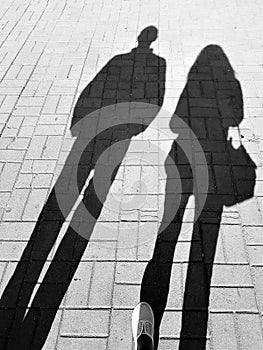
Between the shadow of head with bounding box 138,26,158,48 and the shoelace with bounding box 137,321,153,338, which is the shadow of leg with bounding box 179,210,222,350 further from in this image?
the shadow of head with bounding box 138,26,158,48

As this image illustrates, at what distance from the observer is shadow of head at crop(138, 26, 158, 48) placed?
6027 mm

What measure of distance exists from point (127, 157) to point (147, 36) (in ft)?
10.4

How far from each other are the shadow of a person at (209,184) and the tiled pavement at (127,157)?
0.07m

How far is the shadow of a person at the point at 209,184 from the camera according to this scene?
8.91 ft

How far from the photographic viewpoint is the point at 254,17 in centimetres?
671

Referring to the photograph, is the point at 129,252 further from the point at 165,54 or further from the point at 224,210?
the point at 165,54

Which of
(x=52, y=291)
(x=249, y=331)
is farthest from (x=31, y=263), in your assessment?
(x=249, y=331)

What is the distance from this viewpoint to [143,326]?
2473mm

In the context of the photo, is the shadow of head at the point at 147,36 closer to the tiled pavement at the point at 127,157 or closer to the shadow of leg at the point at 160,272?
the tiled pavement at the point at 127,157

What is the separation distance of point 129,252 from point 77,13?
576 centimetres

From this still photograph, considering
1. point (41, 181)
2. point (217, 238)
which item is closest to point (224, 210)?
point (217, 238)

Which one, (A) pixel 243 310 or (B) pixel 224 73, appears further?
(B) pixel 224 73

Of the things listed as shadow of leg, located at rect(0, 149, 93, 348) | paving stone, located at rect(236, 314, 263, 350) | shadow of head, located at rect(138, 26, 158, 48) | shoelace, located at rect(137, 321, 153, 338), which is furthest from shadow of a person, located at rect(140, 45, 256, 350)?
shadow of head, located at rect(138, 26, 158, 48)

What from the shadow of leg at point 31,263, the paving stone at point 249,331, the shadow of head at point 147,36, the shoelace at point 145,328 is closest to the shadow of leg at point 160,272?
the shoelace at point 145,328
